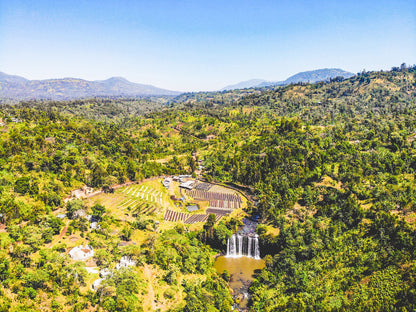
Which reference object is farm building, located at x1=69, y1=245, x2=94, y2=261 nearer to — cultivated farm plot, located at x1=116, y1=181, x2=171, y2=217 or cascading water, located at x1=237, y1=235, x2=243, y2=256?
cultivated farm plot, located at x1=116, y1=181, x2=171, y2=217

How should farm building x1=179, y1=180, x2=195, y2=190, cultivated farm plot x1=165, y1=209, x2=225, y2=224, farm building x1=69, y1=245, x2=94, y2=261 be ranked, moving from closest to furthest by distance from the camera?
farm building x1=69, y1=245, x2=94, y2=261
cultivated farm plot x1=165, y1=209, x2=225, y2=224
farm building x1=179, y1=180, x2=195, y2=190

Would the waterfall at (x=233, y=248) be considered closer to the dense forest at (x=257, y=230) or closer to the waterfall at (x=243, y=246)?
the waterfall at (x=243, y=246)

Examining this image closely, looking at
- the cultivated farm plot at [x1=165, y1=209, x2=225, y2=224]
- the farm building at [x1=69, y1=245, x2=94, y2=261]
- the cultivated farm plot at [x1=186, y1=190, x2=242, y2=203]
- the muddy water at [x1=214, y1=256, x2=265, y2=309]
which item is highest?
A: the farm building at [x1=69, y1=245, x2=94, y2=261]

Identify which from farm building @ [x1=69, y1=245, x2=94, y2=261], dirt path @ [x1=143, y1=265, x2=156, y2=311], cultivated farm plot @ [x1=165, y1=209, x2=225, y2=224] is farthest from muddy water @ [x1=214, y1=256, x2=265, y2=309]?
farm building @ [x1=69, y1=245, x2=94, y2=261]

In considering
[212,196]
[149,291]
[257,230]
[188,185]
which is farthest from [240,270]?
[188,185]

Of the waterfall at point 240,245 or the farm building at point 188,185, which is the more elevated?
the farm building at point 188,185

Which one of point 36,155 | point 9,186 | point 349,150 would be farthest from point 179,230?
point 349,150

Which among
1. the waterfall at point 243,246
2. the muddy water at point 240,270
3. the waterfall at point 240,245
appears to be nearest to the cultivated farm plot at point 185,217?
the waterfall at point 243,246
